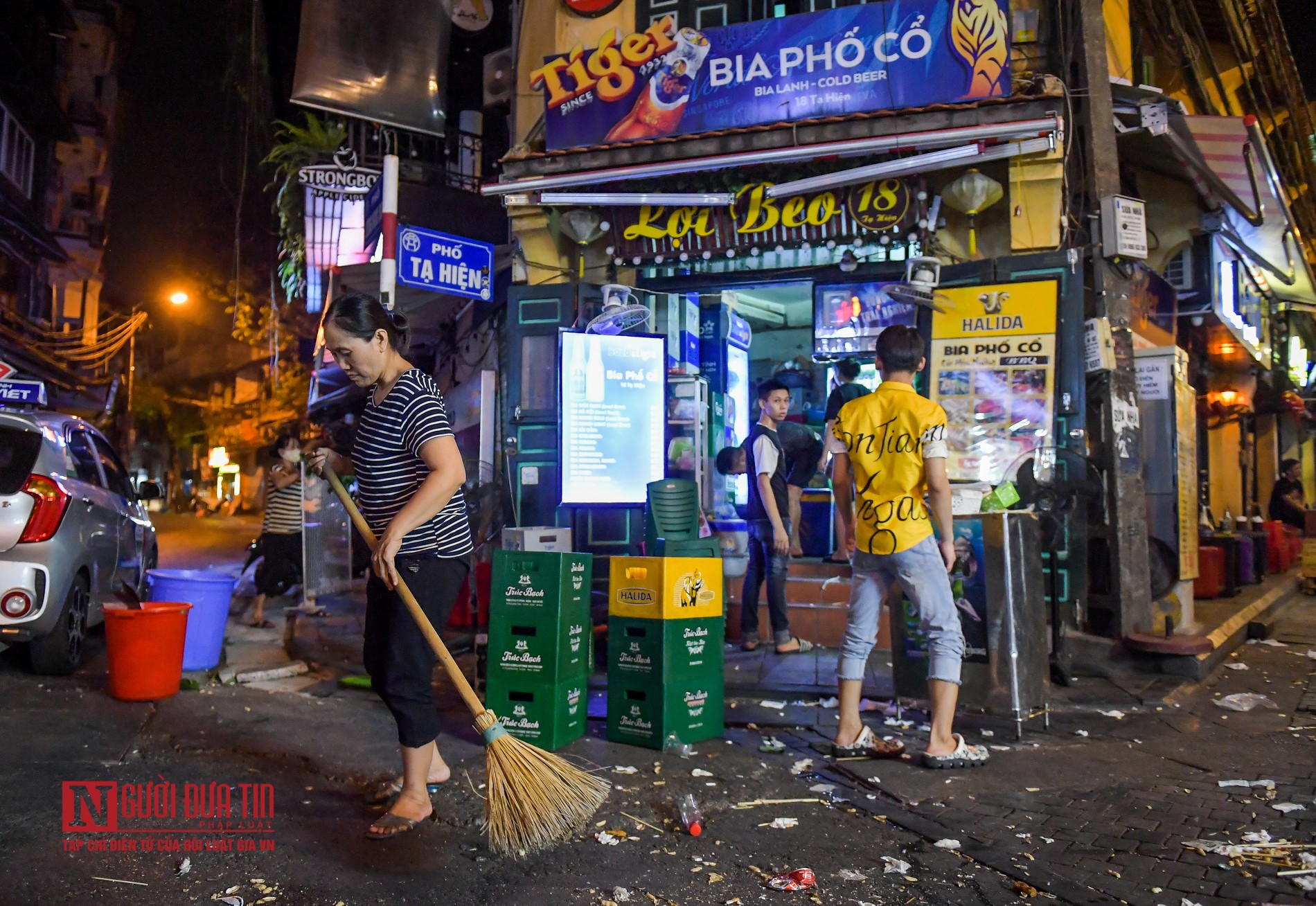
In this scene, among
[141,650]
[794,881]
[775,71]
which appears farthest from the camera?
[775,71]

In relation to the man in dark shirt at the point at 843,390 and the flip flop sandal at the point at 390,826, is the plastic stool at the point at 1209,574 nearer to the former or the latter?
the man in dark shirt at the point at 843,390

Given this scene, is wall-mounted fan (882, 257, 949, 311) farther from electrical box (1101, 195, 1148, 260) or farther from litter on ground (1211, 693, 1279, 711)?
litter on ground (1211, 693, 1279, 711)

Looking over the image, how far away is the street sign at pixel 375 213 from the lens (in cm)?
795

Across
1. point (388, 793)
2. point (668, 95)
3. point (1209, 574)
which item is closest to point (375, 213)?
point (668, 95)

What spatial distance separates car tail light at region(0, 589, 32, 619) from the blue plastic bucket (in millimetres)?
741

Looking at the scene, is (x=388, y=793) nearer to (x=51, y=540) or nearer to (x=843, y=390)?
(x=51, y=540)

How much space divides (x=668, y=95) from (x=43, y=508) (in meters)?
6.64

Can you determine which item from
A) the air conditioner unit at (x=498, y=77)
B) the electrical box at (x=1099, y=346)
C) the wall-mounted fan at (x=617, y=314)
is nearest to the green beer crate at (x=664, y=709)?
the electrical box at (x=1099, y=346)

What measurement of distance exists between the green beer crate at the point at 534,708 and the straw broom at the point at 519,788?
1263mm

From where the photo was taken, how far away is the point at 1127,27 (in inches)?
397

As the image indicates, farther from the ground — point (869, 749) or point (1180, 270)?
point (1180, 270)

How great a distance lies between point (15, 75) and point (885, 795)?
3174cm

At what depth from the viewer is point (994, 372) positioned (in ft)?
26.9

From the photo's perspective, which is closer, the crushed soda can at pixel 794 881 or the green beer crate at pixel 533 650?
the crushed soda can at pixel 794 881
